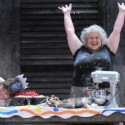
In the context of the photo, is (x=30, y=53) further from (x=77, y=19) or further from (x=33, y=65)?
(x=77, y=19)

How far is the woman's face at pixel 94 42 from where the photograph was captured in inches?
191

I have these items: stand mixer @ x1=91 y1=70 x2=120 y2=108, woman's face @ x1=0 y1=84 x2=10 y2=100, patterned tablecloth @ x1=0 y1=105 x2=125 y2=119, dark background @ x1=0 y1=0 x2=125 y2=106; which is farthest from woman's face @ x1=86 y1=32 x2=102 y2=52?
dark background @ x1=0 y1=0 x2=125 y2=106

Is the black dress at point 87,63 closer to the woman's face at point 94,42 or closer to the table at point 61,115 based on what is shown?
the woman's face at point 94,42

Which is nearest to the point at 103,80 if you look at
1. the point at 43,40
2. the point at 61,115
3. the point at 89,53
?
the point at 61,115

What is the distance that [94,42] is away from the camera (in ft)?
16.0

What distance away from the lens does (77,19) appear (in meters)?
7.22

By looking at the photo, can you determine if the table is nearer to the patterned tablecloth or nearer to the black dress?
the patterned tablecloth

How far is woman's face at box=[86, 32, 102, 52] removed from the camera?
4.85 meters

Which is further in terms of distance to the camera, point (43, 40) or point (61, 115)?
point (43, 40)

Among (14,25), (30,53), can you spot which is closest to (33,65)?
(30,53)

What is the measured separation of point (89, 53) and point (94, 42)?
0.39ft

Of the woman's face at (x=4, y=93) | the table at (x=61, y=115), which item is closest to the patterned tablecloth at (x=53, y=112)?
the table at (x=61, y=115)

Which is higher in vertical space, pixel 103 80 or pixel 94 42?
pixel 94 42

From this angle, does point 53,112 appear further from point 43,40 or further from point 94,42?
point 43,40
